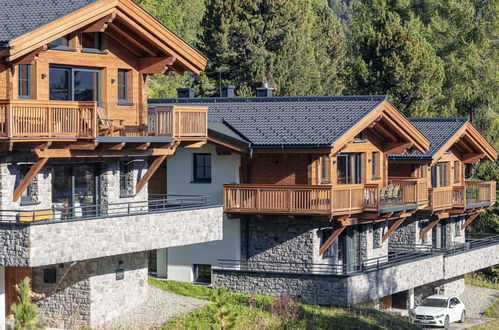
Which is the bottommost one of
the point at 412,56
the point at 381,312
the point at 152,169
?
the point at 381,312

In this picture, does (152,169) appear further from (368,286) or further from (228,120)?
(368,286)

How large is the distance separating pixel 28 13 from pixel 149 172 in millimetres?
7332

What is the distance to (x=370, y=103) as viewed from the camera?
43406 mm

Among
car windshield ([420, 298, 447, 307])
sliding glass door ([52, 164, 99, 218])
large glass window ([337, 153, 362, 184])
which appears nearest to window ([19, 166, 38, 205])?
sliding glass door ([52, 164, 99, 218])

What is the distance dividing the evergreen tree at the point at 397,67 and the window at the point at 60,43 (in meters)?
31.0

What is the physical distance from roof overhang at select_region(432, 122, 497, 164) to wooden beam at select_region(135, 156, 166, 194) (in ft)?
57.6

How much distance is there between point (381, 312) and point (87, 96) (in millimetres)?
14349

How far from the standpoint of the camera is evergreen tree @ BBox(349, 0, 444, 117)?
204 ft

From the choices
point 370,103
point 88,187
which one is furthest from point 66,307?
point 370,103

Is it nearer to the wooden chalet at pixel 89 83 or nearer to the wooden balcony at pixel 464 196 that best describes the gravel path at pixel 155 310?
the wooden chalet at pixel 89 83

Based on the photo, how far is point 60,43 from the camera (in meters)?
33.9

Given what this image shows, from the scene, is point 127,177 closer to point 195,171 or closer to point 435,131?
point 195,171

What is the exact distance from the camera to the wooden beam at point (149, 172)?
3684cm

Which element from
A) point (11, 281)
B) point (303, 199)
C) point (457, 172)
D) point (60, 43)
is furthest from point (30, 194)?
point (457, 172)
